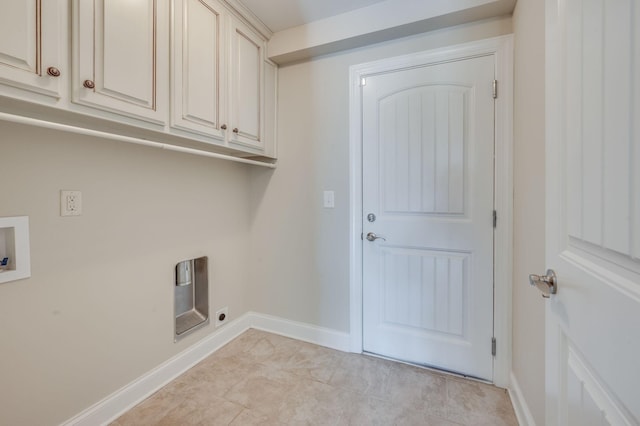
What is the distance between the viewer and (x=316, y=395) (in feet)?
5.12

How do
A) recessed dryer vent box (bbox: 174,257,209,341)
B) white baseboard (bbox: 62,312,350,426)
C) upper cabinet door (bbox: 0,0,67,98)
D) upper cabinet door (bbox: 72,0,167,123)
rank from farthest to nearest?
recessed dryer vent box (bbox: 174,257,209,341) < white baseboard (bbox: 62,312,350,426) < upper cabinet door (bbox: 72,0,167,123) < upper cabinet door (bbox: 0,0,67,98)

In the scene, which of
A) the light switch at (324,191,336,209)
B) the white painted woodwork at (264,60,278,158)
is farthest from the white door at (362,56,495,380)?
the white painted woodwork at (264,60,278,158)

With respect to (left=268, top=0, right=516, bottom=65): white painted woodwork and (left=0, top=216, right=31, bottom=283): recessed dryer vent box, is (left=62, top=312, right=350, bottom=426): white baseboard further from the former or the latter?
(left=268, top=0, right=516, bottom=65): white painted woodwork

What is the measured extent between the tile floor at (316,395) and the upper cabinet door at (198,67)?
5.03 feet

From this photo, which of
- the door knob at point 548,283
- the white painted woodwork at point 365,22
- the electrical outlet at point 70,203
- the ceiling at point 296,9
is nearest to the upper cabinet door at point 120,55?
the electrical outlet at point 70,203

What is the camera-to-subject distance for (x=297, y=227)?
7.19 feet

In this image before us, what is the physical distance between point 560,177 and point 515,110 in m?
1.07

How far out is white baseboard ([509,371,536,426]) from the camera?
4.12 ft

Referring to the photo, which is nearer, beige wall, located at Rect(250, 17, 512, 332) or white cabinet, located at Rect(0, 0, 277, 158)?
white cabinet, located at Rect(0, 0, 277, 158)

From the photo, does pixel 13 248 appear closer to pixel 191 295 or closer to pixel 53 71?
pixel 53 71

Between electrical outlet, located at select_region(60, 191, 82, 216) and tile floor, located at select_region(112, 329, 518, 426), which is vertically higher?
electrical outlet, located at select_region(60, 191, 82, 216)

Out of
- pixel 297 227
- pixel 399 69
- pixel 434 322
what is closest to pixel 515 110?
pixel 399 69

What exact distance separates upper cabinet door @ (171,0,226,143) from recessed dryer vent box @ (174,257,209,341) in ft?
3.06

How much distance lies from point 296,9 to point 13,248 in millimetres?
2004
